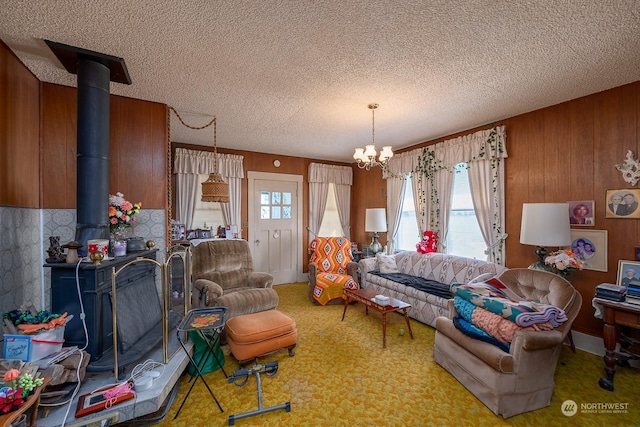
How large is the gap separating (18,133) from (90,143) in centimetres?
59

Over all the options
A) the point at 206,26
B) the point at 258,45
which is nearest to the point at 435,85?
the point at 258,45

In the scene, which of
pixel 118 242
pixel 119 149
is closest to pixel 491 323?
pixel 118 242

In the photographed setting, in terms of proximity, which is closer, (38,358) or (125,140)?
(38,358)

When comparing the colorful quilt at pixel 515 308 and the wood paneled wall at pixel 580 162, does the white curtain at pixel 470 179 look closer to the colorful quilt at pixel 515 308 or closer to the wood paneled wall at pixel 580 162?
the wood paneled wall at pixel 580 162

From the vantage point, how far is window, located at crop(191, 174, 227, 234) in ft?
15.3

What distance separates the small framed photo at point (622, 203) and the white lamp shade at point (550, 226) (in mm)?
471

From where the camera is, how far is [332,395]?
81.5 inches

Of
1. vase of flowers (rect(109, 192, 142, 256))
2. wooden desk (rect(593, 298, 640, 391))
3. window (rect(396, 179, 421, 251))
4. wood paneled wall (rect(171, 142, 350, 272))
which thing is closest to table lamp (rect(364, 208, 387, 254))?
window (rect(396, 179, 421, 251))

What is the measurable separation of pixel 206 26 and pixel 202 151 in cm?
321

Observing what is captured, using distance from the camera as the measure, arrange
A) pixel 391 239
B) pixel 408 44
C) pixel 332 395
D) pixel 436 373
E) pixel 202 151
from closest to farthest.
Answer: pixel 408 44 < pixel 332 395 < pixel 436 373 < pixel 202 151 < pixel 391 239

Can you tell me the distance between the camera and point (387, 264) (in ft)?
14.2

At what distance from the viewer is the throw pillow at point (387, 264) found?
4316 millimetres

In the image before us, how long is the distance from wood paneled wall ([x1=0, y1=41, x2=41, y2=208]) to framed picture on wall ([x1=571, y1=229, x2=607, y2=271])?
202 inches

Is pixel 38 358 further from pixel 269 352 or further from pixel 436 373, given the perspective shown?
pixel 436 373
